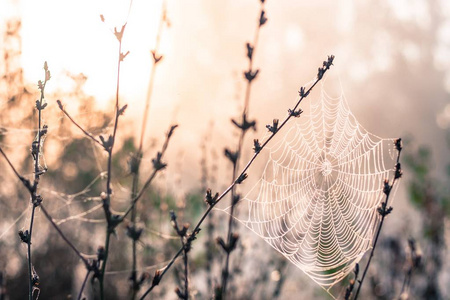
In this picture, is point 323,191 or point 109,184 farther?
point 323,191

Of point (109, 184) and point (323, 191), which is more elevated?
point (323, 191)

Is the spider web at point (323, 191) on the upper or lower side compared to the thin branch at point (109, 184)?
upper

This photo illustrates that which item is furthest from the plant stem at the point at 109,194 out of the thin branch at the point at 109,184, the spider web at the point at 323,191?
the spider web at the point at 323,191

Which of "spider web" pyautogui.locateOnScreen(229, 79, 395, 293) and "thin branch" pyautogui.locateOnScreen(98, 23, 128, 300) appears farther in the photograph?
"spider web" pyautogui.locateOnScreen(229, 79, 395, 293)

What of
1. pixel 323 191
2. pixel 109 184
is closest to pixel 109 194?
pixel 109 184

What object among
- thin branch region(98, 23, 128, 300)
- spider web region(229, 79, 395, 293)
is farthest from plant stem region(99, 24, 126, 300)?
spider web region(229, 79, 395, 293)

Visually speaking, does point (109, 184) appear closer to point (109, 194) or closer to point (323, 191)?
point (109, 194)

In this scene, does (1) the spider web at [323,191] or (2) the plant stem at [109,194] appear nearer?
(2) the plant stem at [109,194]

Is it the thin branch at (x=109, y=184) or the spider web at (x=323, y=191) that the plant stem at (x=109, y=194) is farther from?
the spider web at (x=323, y=191)

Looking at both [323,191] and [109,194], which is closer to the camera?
[109,194]

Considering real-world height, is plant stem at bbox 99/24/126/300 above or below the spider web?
below

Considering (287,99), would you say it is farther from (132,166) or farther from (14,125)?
(132,166)

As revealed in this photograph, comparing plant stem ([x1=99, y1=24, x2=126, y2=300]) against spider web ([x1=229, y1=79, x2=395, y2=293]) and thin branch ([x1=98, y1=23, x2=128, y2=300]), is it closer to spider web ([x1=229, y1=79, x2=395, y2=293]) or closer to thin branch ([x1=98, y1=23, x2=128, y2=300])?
thin branch ([x1=98, y1=23, x2=128, y2=300])
